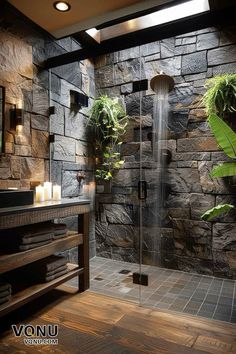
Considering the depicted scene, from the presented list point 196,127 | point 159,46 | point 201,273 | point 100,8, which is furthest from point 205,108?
point 201,273

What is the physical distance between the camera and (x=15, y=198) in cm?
177

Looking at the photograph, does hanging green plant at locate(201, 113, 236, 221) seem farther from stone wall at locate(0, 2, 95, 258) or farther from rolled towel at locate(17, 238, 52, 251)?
stone wall at locate(0, 2, 95, 258)

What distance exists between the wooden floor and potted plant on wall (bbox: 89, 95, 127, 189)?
5.32 feet

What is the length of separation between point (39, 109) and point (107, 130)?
3.02 feet

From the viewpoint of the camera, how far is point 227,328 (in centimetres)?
181

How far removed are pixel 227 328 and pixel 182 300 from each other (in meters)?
0.51

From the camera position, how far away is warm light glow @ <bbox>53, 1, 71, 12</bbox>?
212 centimetres

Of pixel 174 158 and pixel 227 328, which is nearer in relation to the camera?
pixel 227 328

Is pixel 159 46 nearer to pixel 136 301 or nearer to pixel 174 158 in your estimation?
pixel 174 158

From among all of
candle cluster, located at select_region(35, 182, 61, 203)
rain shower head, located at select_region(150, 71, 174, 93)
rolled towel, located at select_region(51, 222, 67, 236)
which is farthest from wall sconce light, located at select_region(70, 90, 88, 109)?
rolled towel, located at select_region(51, 222, 67, 236)

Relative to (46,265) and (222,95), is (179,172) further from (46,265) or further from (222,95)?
(46,265)

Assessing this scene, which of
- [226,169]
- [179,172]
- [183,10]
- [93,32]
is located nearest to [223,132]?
[226,169]

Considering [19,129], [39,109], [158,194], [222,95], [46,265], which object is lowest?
[46,265]

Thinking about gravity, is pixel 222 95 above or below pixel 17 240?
above
